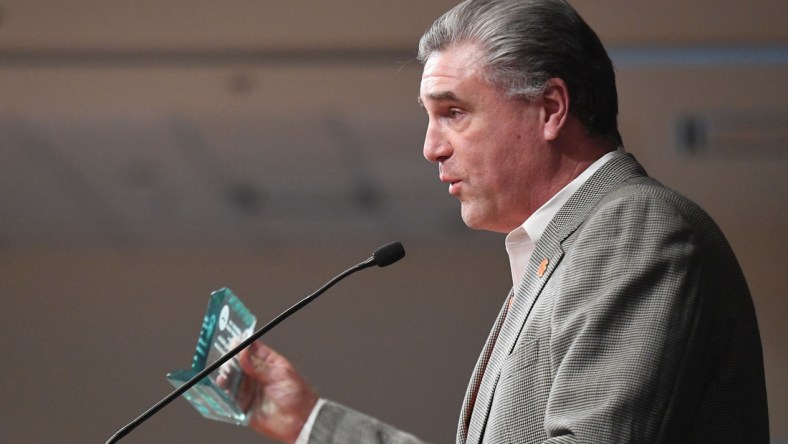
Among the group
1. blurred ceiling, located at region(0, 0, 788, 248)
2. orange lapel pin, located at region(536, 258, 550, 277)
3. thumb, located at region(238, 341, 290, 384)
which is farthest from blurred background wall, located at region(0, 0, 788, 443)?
orange lapel pin, located at region(536, 258, 550, 277)

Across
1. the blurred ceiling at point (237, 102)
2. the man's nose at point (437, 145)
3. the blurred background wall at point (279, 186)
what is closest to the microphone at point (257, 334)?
the man's nose at point (437, 145)

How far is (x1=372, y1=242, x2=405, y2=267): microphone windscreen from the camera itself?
181 centimetres

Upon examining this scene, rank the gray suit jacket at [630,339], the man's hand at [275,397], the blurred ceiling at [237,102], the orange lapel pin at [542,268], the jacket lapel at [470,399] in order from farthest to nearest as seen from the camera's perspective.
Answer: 1. the blurred ceiling at [237,102]
2. the man's hand at [275,397]
3. the jacket lapel at [470,399]
4. the orange lapel pin at [542,268]
5. the gray suit jacket at [630,339]

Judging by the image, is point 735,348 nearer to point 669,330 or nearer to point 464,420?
point 669,330

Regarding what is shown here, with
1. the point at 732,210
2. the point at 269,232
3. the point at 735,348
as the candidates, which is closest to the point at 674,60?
the point at 732,210

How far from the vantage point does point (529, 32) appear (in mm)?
1573

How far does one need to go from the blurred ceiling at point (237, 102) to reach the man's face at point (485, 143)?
2518 mm

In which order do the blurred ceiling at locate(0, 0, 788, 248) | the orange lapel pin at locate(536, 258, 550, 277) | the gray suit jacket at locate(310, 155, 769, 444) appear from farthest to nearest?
the blurred ceiling at locate(0, 0, 788, 248)
the orange lapel pin at locate(536, 258, 550, 277)
the gray suit jacket at locate(310, 155, 769, 444)

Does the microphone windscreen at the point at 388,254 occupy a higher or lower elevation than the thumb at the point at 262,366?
higher

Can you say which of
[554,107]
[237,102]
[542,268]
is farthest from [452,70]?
[237,102]

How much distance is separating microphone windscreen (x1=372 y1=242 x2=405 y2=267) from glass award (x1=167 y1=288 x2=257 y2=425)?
0.27 meters

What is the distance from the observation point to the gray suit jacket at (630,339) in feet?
4.04

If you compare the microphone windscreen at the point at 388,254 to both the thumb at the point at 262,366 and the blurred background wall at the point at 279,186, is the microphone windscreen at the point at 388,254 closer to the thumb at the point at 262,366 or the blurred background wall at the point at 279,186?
the thumb at the point at 262,366

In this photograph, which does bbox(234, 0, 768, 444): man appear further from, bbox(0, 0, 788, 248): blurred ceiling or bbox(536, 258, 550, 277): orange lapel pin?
bbox(0, 0, 788, 248): blurred ceiling
